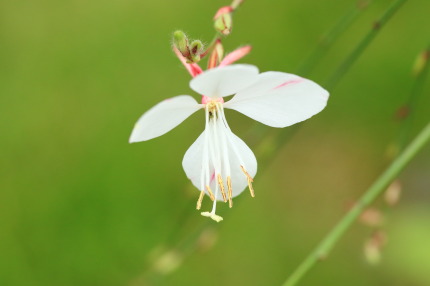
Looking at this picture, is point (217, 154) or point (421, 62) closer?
point (217, 154)

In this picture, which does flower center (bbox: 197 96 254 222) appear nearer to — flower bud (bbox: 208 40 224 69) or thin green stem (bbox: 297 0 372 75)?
flower bud (bbox: 208 40 224 69)

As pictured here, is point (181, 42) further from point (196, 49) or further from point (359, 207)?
point (359, 207)

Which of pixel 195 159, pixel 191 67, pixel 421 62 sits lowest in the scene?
pixel 195 159

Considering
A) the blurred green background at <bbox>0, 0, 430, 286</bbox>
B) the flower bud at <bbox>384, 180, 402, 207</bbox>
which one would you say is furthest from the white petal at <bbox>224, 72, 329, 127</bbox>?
the blurred green background at <bbox>0, 0, 430, 286</bbox>

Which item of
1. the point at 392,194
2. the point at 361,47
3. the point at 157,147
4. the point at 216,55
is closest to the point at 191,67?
the point at 216,55

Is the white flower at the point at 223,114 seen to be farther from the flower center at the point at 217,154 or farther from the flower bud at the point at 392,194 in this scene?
the flower bud at the point at 392,194

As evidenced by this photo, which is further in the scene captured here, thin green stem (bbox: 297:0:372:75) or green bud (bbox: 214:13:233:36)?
thin green stem (bbox: 297:0:372:75)
